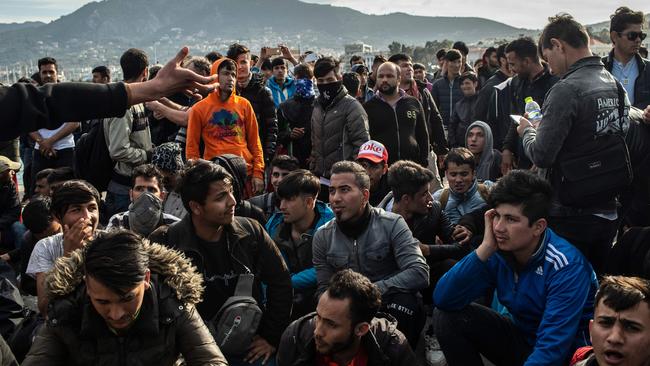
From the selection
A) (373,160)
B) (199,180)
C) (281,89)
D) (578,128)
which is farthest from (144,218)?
(281,89)

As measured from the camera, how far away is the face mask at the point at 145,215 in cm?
423

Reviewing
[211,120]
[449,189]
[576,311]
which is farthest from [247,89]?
[576,311]

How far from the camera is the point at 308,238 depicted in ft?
15.5

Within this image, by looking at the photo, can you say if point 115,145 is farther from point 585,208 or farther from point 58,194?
point 585,208

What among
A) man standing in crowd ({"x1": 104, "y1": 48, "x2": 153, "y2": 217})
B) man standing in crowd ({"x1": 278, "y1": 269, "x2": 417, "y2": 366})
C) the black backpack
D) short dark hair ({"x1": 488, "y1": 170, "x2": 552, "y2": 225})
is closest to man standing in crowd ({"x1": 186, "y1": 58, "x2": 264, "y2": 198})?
man standing in crowd ({"x1": 104, "y1": 48, "x2": 153, "y2": 217})

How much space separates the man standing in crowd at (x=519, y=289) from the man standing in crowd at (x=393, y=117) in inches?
118

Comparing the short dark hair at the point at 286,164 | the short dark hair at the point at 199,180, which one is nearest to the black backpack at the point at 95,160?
the short dark hair at the point at 286,164

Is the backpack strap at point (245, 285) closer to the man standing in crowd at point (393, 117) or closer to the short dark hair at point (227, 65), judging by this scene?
the short dark hair at point (227, 65)

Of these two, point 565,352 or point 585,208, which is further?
point 585,208

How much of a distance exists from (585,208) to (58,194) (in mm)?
3317

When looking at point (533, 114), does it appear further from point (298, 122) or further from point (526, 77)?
point (298, 122)

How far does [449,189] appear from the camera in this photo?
5.41m

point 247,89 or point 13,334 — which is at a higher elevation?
point 247,89

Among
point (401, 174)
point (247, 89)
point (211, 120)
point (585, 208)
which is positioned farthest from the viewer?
point (247, 89)
